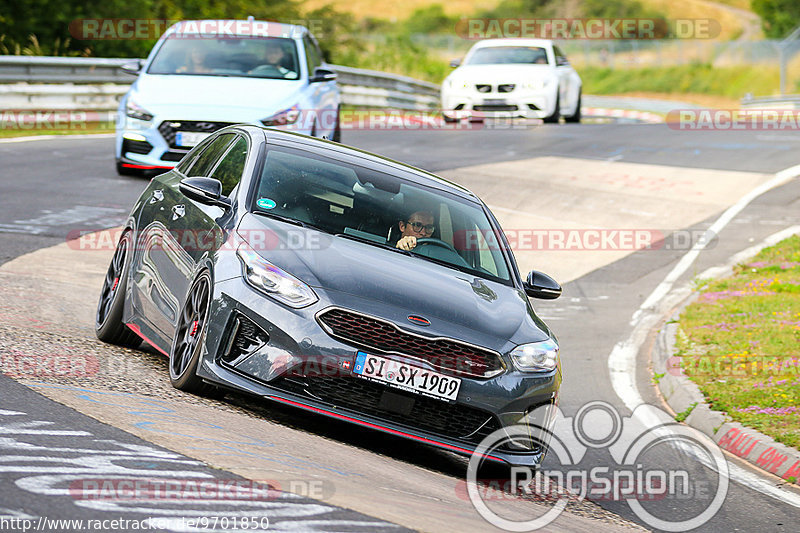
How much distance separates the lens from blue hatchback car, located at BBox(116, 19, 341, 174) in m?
14.6

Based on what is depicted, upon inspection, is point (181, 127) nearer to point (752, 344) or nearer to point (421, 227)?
point (752, 344)

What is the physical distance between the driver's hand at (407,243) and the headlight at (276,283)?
1094mm

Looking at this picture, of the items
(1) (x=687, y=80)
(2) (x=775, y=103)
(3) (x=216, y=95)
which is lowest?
(1) (x=687, y=80)

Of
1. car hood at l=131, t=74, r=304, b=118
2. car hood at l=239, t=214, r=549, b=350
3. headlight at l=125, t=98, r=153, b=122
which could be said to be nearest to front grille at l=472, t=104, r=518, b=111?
car hood at l=131, t=74, r=304, b=118

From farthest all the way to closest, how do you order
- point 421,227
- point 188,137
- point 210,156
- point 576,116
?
point 576,116 → point 188,137 → point 210,156 → point 421,227

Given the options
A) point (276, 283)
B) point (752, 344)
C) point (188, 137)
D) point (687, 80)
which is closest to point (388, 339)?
point (276, 283)

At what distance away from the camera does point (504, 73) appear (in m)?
25.4

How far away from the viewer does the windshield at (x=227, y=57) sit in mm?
15734

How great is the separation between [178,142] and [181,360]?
8.22 m

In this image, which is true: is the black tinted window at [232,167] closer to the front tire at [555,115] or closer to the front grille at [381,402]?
the front grille at [381,402]

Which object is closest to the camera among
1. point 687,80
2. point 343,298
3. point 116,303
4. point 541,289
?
point 343,298

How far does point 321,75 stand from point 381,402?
10.3m

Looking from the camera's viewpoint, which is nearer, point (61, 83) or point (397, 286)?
point (397, 286)

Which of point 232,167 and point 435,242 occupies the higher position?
point 232,167
